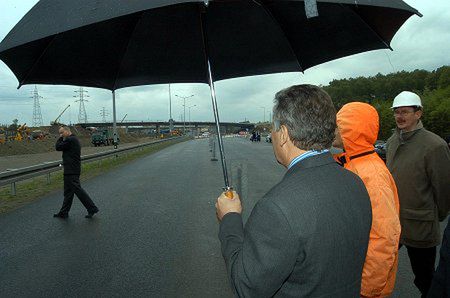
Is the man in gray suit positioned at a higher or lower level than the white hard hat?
lower

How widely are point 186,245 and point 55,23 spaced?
4.55 metres

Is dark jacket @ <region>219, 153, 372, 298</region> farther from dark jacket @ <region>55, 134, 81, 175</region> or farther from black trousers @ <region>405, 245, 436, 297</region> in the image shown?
dark jacket @ <region>55, 134, 81, 175</region>

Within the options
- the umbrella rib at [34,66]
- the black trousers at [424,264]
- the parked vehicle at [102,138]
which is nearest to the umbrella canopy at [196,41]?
the umbrella rib at [34,66]

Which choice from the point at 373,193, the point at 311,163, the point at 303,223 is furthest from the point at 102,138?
the point at 303,223

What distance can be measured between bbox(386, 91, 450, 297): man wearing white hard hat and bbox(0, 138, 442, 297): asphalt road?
1.06m

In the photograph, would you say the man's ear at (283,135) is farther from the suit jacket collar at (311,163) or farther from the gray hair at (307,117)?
the suit jacket collar at (311,163)

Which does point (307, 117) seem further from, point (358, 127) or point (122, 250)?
point (122, 250)

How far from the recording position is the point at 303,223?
1517 mm

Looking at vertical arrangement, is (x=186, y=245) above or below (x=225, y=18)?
below

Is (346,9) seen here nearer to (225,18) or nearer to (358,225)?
(225,18)

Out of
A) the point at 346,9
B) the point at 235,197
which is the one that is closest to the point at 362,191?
the point at 235,197

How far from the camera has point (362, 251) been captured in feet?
5.87

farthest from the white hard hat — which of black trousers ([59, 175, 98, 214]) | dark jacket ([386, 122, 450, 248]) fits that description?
black trousers ([59, 175, 98, 214])

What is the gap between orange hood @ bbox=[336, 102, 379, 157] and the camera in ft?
8.31
